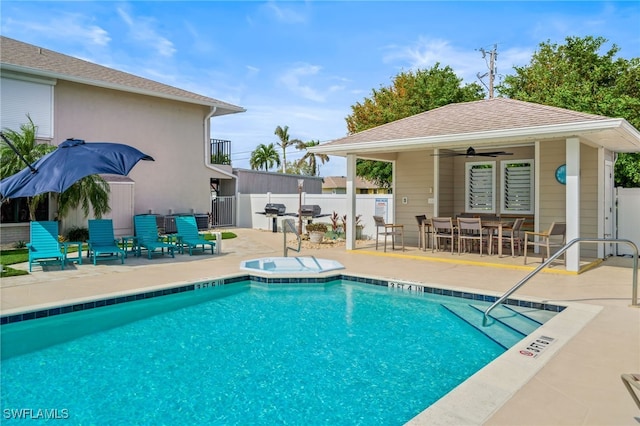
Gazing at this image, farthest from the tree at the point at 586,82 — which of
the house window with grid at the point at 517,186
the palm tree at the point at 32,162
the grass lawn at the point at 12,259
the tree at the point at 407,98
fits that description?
the grass lawn at the point at 12,259

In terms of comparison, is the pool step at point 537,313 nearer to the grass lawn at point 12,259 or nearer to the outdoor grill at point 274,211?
the grass lawn at point 12,259

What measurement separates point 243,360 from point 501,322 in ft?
11.7

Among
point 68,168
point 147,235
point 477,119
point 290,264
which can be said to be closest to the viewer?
point 68,168

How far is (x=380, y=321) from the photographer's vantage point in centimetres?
644

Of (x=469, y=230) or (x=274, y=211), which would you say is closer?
(x=469, y=230)

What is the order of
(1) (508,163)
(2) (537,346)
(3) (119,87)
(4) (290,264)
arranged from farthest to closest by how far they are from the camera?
(3) (119,87) → (1) (508,163) → (4) (290,264) → (2) (537,346)

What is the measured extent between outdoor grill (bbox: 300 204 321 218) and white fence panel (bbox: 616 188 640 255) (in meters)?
9.76

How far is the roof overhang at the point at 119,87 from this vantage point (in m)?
12.8

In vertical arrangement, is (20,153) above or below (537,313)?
above

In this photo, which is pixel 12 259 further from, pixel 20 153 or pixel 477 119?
pixel 477 119

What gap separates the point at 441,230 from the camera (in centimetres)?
1223

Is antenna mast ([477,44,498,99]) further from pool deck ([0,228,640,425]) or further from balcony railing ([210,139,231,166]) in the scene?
pool deck ([0,228,640,425])

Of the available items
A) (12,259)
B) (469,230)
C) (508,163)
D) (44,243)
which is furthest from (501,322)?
(12,259)

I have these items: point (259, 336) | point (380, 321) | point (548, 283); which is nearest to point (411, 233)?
point (548, 283)
